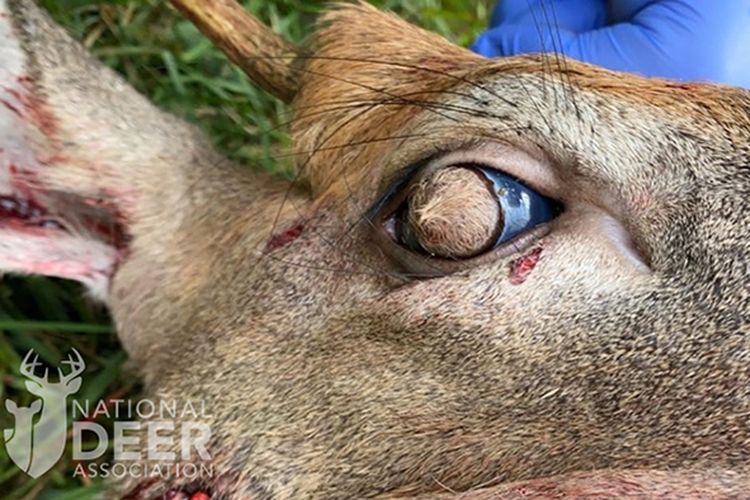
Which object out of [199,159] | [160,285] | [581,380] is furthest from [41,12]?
[581,380]

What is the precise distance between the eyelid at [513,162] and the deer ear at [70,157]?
0.78 metres

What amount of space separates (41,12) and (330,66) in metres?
0.57

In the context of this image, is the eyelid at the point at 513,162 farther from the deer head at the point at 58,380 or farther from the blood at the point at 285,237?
the deer head at the point at 58,380

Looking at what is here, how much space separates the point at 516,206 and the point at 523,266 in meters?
0.10

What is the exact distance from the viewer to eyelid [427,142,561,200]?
4.99 ft

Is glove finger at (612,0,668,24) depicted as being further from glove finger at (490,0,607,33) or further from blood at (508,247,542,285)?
blood at (508,247,542,285)

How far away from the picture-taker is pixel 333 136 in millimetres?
1858

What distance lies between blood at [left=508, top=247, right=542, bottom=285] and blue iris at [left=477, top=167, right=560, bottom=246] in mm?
43

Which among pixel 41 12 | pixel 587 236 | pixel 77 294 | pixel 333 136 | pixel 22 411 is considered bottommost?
pixel 22 411

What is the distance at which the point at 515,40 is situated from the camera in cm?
271

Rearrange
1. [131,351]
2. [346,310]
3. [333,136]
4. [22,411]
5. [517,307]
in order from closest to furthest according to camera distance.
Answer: [517,307]
[346,310]
[333,136]
[131,351]
[22,411]

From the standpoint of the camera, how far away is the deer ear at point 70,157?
1.97 m

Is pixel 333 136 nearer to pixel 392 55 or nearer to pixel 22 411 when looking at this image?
pixel 392 55

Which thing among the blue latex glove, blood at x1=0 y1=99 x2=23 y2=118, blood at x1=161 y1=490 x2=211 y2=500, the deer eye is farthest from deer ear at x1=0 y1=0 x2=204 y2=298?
the blue latex glove
